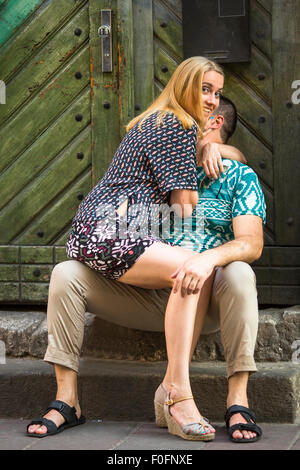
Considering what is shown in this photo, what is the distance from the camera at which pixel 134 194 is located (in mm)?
3617

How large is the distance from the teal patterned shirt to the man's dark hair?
1.87 feet

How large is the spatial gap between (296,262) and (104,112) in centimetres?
129

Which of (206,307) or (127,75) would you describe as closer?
(206,307)

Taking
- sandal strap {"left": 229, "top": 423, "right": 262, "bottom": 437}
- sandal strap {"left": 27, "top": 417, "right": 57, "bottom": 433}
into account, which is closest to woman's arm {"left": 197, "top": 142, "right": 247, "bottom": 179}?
sandal strap {"left": 229, "top": 423, "right": 262, "bottom": 437}

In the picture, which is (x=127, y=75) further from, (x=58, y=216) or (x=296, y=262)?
(x=296, y=262)

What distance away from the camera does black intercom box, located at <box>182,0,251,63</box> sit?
14.2 feet

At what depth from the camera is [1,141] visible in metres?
4.73

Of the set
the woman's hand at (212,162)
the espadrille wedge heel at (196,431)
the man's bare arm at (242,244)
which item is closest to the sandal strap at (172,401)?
the espadrille wedge heel at (196,431)

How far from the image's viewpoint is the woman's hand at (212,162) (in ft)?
12.2

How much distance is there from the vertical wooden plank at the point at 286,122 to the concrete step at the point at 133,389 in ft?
2.63

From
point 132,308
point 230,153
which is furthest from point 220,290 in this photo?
point 230,153

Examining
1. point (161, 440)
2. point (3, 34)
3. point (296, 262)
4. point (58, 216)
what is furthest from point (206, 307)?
point (3, 34)

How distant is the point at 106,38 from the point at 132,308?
5.24 ft

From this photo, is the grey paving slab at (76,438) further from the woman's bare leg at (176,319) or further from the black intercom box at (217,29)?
the black intercom box at (217,29)
